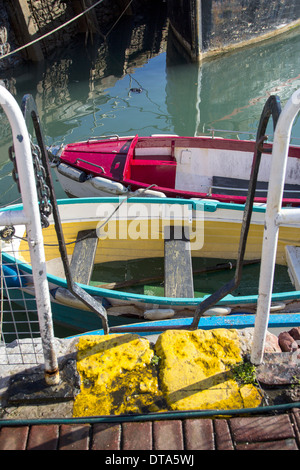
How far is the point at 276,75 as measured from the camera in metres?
15.0

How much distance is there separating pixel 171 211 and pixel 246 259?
150 cm

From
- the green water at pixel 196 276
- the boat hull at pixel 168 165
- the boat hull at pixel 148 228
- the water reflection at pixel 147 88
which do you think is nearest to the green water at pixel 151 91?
the water reflection at pixel 147 88

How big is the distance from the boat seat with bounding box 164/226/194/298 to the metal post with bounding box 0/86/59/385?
105 inches

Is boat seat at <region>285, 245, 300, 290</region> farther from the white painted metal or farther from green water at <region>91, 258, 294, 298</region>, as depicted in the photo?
the white painted metal

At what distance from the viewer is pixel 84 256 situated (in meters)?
5.55

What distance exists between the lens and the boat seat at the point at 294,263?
5418 millimetres

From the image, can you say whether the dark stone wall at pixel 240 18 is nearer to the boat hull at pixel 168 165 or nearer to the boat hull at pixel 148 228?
the boat hull at pixel 168 165

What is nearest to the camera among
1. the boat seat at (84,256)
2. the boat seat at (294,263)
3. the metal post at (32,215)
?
the metal post at (32,215)

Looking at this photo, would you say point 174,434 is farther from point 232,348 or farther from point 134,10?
point 134,10

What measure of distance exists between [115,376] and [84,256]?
3152 millimetres

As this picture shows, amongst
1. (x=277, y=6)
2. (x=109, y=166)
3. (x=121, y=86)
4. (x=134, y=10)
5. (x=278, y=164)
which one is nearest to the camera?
(x=278, y=164)

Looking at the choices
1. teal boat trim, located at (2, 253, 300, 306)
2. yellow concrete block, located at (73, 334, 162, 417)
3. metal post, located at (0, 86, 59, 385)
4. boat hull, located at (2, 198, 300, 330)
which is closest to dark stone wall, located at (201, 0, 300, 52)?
boat hull, located at (2, 198, 300, 330)

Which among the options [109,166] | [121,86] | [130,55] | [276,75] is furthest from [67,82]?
[109,166]

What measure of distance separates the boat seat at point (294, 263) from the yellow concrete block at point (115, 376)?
10.9 ft
